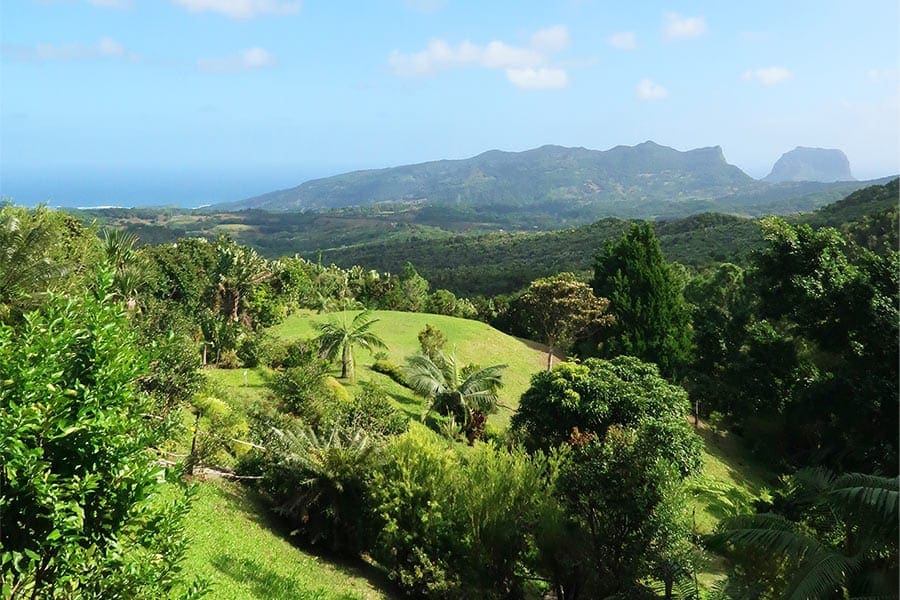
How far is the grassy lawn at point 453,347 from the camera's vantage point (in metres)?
24.4

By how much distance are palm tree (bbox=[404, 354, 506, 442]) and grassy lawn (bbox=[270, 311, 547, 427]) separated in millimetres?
1665

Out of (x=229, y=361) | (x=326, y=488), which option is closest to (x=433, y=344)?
(x=229, y=361)

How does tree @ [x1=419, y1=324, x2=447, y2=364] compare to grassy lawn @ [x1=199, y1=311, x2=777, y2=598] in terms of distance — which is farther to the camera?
tree @ [x1=419, y1=324, x2=447, y2=364]

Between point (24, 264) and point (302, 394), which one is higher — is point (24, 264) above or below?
above

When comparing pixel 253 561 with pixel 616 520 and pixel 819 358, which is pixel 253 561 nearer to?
pixel 616 520

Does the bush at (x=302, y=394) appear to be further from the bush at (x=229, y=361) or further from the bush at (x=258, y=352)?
the bush at (x=229, y=361)

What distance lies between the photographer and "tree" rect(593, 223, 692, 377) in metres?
28.4

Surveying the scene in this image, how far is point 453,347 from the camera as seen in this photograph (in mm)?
28109

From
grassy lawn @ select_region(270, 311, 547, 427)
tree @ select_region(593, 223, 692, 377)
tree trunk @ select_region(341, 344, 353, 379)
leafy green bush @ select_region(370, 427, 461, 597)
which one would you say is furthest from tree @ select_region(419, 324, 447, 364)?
leafy green bush @ select_region(370, 427, 461, 597)

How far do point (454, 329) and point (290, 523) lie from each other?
20919mm

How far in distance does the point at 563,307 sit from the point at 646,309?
561cm

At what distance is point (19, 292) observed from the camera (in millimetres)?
12383

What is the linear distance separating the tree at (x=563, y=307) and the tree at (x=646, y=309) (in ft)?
5.22

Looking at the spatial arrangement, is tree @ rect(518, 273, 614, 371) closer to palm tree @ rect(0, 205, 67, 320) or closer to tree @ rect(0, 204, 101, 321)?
tree @ rect(0, 204, 101, 321)
